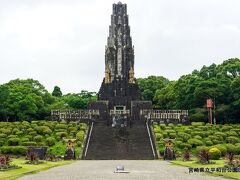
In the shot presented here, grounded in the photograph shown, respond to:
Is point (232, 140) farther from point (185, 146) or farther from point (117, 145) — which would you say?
point (117, 145)

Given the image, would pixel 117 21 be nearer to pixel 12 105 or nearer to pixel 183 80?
pixel 183 80

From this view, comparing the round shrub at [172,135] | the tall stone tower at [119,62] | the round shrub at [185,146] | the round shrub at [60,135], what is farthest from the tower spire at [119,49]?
the round shrub at [185,146]

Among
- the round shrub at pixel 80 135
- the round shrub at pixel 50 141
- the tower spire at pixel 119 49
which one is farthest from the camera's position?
the tower spire at pixel 119 49

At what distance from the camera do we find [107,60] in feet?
240

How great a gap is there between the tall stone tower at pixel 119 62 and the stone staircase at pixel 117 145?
15.7 metres

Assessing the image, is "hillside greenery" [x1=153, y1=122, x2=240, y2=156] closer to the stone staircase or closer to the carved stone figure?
the stone staircase

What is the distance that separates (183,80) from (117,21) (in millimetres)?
14559

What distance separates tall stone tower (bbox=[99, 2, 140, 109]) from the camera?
71.6 m

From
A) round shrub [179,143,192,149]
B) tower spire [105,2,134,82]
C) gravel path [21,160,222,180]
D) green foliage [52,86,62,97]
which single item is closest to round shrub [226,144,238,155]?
round shrub [179,143,192,149]

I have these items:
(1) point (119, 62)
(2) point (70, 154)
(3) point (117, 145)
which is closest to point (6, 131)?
(2) point (70, 154)

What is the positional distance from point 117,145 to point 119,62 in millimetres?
25510

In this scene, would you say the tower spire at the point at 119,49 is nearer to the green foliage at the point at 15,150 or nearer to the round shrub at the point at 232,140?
the round shrub at the point at 232,140

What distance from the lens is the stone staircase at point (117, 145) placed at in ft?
151

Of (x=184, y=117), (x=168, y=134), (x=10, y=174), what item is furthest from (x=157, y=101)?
(x=10, y=174)
